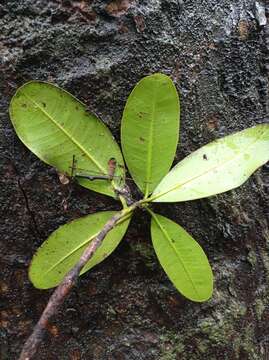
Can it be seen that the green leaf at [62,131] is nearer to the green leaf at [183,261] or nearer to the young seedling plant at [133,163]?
the young seedling plant at [133,163]

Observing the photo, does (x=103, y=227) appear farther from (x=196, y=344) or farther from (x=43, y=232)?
(x=196, y=344)

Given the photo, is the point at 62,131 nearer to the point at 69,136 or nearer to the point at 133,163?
the point at 69,136

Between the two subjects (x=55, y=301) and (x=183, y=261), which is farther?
(x=183, y=261)

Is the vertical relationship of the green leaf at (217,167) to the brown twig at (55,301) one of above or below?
below

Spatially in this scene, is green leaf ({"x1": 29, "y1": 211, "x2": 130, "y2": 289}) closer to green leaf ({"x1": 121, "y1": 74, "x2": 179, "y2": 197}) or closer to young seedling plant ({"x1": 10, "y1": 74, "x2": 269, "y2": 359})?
young seedling plant ({"x1": 10, "y1": 74, "x2": 269, "y2": 359})

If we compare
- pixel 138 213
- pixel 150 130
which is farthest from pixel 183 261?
pixel 150 130

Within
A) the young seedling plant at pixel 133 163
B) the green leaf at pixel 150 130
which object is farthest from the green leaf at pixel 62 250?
the green leaf at pixel 150 130
